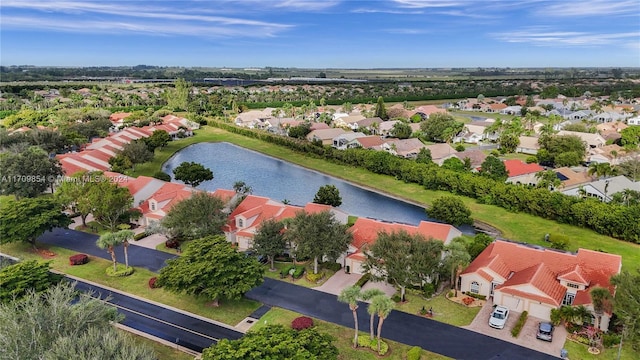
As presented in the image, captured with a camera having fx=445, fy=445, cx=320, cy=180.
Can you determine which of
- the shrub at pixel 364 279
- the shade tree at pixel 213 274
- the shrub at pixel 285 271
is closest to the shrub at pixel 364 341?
the shrub at pixel 364 279

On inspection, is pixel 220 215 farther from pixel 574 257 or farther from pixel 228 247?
pixel 574 257

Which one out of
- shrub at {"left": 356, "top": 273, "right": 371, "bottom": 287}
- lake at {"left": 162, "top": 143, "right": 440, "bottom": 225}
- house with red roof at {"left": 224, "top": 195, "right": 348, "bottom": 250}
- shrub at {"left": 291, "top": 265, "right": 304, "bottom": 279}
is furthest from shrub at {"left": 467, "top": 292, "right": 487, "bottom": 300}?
lake at {"left": 162, "top": 143, "right": 440, "bottom": 225}

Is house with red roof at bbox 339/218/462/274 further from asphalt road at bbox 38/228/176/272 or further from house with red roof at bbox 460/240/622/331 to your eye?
asphalt road at bbox 38/228/176/272

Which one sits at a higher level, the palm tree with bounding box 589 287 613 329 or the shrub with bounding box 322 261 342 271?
the palm tree with bounding box 589 287 613 329

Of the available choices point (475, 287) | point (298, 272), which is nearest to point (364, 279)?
point (298, 272)

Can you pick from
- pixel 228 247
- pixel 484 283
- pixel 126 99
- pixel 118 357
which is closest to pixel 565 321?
pixel 484 283

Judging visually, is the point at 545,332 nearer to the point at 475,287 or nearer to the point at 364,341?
the point at 475,287
